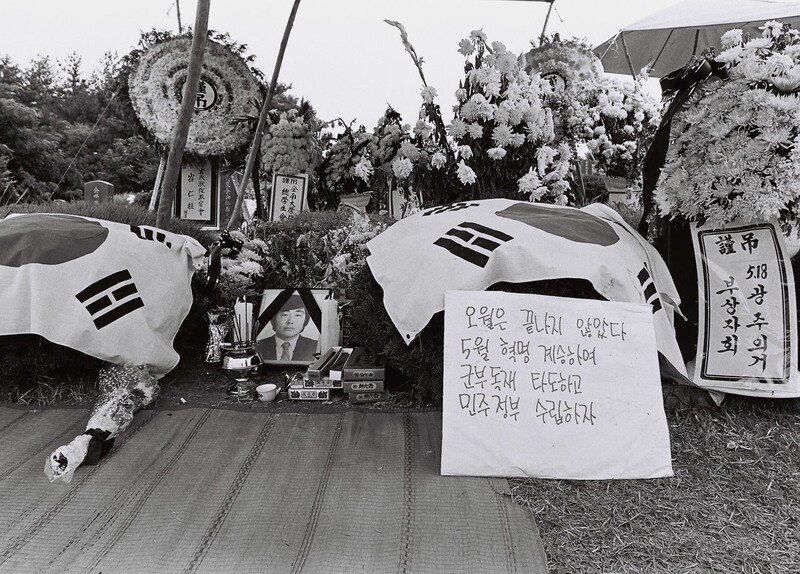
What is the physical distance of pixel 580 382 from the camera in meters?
2.07

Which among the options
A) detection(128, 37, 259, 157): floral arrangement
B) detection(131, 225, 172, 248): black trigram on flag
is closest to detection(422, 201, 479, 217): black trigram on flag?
detection(131, 225, 172, 248): black trigram on flag

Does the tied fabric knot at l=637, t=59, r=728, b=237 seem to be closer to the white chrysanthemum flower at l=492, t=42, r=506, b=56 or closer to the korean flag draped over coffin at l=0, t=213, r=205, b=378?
the white chrysanthemum flower at l=492, t=42, r=506, b=56

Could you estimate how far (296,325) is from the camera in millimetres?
3287

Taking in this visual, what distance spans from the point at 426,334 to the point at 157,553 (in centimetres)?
125

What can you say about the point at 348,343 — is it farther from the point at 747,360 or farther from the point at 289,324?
the point at 747,360

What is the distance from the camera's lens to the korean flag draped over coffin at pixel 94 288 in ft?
8.13

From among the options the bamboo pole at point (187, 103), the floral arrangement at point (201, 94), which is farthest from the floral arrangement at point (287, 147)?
the bamboo pole at point (187, 103)

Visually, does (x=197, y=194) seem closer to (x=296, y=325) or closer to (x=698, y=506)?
(x=296, y=325)

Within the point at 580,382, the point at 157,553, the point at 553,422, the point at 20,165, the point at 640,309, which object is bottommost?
the point at 157,553

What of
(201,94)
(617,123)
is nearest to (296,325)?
(201,94)

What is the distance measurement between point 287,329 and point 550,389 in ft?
5.64

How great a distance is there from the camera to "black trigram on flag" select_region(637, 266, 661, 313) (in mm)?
2375

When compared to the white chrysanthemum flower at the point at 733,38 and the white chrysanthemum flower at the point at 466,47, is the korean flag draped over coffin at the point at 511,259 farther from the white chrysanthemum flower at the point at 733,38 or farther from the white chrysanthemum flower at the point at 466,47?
the white chrysanthemum flower at the point at 466,47

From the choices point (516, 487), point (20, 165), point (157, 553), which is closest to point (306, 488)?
point (157, 553)
